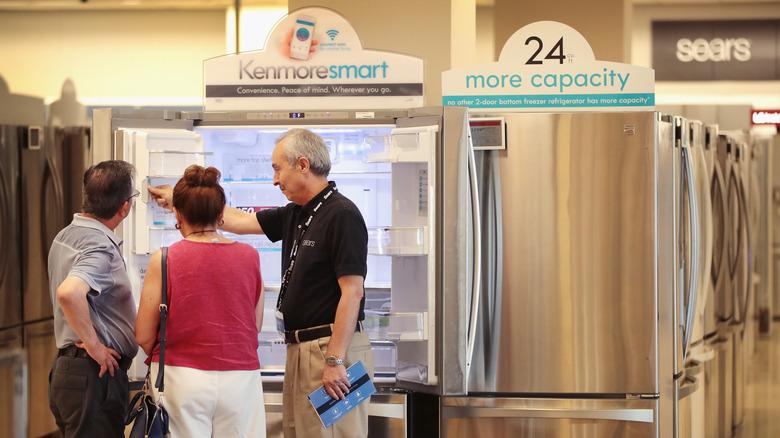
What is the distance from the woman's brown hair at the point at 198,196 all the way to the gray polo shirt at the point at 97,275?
402 millimetres

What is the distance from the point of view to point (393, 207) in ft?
13.7

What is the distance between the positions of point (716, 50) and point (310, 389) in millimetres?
7628

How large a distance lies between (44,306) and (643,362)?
3742mm

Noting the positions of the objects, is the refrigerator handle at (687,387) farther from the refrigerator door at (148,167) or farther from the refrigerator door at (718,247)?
the refrigerator door at (148,167)

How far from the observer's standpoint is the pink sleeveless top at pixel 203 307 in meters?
3.16

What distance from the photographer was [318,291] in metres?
3.54

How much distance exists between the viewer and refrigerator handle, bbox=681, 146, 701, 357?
4664 millimetres

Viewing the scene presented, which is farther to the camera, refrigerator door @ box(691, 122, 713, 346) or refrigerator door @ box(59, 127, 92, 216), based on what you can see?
refrigerator door @ box(59, 127, 92, 216)

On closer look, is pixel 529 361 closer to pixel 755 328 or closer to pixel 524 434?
pixel 524 434

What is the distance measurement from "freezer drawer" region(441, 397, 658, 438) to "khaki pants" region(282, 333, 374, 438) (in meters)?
0.71

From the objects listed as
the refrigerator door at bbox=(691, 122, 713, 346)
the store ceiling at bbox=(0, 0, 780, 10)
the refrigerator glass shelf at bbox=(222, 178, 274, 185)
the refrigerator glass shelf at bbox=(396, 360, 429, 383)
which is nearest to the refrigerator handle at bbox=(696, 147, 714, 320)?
the refrigerator door at bbox=(691, 122, 713, 346)

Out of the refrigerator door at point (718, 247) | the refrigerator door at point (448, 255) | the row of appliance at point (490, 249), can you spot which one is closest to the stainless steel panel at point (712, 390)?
the refrigerator door at point (718, 247)

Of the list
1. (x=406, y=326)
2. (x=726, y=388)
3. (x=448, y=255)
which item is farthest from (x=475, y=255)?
(x=726, y=388)

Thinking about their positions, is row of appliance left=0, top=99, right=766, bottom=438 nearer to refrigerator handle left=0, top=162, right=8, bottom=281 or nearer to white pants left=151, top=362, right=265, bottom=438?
white pants left=151, top=362, right=265, bottom=438
